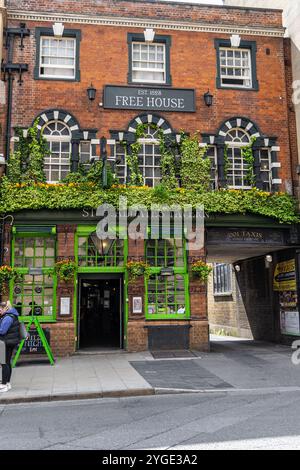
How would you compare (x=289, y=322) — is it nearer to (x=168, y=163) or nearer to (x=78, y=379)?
(x=168, y=163)

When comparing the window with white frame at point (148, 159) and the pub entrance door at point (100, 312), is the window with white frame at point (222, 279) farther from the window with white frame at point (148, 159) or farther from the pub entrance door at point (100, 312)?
the window with white frame at point (148, 159)

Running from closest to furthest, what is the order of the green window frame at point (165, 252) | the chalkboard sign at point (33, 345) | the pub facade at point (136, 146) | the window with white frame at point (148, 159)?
the chalkboard sign at point (33, 345)
the pub facade at point (136, 146)
the green window frame at point (165, 252)
the window with white frame at point (148, 159)

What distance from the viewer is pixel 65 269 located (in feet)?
48.1

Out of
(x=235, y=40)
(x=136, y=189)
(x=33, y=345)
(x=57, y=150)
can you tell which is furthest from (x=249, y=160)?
(x=33, y=345)

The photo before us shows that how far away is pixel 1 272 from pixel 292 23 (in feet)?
44.8

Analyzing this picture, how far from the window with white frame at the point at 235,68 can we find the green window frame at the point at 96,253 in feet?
23.3

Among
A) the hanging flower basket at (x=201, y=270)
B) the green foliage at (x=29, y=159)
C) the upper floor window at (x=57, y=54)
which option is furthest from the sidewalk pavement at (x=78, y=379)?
the upper floor window at (x=57, y=54)

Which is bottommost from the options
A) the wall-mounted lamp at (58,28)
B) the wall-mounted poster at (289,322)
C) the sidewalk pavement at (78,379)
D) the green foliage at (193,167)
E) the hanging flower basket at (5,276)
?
the sidewalk pavement at (78,379)

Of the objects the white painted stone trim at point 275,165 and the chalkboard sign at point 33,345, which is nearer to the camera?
the chalkboard sign at point 33,345

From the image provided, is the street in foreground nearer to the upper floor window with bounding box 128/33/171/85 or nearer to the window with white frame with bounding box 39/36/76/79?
the upper floor window with bounding box 128/33/171/85

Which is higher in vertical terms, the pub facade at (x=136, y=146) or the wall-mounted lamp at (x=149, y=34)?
the wall-mounted lamp at (x=149, y=34)

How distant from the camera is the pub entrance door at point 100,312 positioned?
55.5 feet
